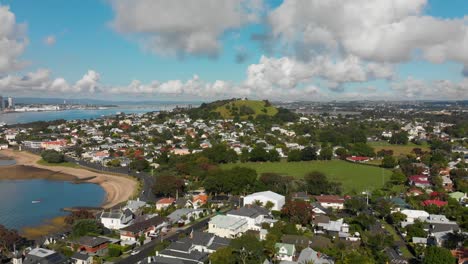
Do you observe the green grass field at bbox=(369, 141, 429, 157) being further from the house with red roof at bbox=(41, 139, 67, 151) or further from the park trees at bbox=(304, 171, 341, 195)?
the house with red roof at bbox=(41, 139, 67, 151)

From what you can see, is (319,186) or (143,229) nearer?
(143,229)

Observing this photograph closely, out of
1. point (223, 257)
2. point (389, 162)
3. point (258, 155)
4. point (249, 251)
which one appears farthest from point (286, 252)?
point (258, 155)

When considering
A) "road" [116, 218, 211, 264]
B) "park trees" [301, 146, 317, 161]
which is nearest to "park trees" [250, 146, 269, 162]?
"park trees" [301, 146, 317, 161]

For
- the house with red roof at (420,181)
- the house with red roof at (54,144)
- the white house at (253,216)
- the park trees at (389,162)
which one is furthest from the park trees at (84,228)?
the house with red roof at (54,144)

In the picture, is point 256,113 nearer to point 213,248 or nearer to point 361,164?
point 361,164

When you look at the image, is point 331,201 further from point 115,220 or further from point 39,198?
point 39,198

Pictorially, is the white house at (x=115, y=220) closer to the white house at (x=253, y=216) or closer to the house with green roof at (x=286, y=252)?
the white house at (x=253, y=216)

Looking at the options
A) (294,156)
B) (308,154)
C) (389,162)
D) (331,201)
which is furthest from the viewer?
(308,154)
